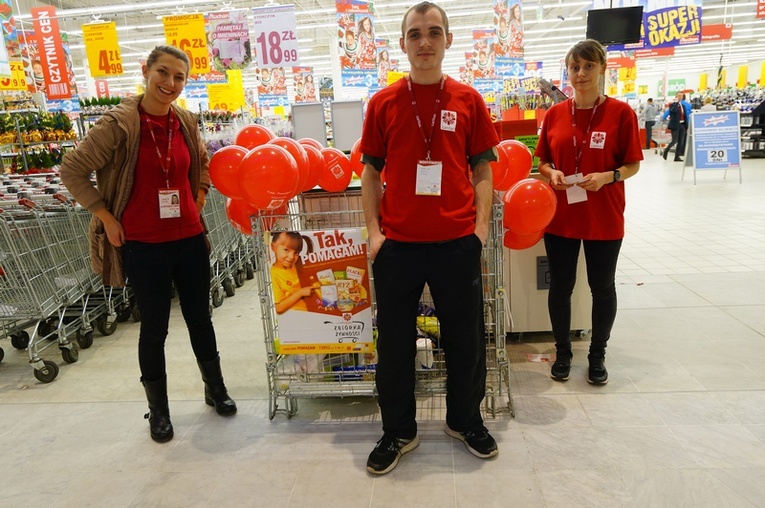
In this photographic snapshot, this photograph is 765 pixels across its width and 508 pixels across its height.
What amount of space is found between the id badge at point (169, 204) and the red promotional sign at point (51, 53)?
10255 mm

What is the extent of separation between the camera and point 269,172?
2.20m

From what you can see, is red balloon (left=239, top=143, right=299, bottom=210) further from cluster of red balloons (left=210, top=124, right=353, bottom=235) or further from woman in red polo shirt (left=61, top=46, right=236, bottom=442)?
woman in red polo shirt (left=61, top=46, right=236, bottom=442)

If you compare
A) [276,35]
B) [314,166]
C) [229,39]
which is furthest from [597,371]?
[229,39]

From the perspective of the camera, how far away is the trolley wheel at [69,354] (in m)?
3.59

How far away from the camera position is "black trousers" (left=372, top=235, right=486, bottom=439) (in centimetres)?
208

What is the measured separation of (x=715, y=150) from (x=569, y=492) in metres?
10.4

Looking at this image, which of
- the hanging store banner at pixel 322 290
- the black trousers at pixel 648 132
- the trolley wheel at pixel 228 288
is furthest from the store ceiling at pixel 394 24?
the hanging store banner at pixel 322 290

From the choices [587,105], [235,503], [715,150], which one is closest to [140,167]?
[235,503]

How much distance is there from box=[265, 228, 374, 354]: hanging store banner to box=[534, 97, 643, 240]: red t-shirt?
1135mm

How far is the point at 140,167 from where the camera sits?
7.71 feet

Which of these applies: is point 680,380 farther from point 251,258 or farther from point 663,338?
point 251,258

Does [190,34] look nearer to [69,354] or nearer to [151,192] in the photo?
[69,354]

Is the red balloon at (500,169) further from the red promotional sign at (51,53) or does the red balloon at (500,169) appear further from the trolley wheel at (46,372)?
the red promotional sign at (51,53)

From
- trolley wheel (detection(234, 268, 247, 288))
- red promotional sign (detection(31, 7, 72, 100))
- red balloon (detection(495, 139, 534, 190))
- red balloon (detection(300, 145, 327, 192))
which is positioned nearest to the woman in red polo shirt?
red balloon (detection(300, 145, 327, 192))
